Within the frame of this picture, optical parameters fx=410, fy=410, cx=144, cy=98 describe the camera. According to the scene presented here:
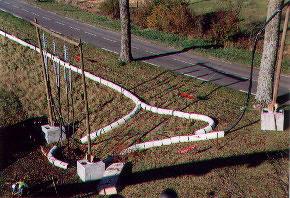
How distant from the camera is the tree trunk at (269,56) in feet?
55.9

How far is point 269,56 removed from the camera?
1767 cm

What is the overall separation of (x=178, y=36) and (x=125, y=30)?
11.1 m

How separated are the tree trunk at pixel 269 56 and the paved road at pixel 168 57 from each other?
1946 mm

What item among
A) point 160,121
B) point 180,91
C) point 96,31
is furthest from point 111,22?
point 160,121

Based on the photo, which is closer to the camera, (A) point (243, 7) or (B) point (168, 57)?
(B) point (168, 57)

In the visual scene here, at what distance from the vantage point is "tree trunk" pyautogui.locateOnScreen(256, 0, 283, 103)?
55.9ft

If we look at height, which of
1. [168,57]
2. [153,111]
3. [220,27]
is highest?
[220,27]

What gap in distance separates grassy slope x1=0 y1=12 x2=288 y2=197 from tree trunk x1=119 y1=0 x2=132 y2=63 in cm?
66

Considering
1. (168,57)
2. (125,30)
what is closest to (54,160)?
(125,30)

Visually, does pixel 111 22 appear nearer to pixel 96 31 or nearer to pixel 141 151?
pixel 96 31

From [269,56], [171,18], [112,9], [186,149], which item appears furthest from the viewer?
[112,9]

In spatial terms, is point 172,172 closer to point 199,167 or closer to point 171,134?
point 199,167

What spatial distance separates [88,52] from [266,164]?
17215 millimetres

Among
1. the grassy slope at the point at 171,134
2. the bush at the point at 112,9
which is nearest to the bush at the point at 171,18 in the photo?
the bush at the point at 112,9
